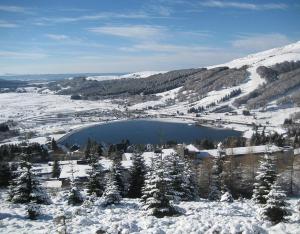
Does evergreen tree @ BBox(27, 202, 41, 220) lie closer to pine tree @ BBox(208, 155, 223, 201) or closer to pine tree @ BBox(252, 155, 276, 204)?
pine tree @ BBox(252, 155, 276, 204)

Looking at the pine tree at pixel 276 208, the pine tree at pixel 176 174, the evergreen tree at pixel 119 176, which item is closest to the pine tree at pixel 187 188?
the pine tree at pixel 176 174

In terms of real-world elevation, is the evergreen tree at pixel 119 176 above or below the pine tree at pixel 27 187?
below

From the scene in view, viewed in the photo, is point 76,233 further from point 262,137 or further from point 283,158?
point 262,137

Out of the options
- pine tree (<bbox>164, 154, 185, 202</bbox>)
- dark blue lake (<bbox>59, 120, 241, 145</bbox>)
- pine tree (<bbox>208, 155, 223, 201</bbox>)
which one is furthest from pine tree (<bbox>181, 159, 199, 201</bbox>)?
dark blue lake (<bbox>59, 120, 241, 145</bbox>)

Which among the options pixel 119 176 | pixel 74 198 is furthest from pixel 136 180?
pixel 74 198

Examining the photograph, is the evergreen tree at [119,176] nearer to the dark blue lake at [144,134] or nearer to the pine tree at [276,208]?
the pine tree at [276,208]

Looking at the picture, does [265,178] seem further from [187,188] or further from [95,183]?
[95,183]

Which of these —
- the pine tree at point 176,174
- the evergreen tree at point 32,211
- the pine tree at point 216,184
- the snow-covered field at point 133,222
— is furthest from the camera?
the pine tree at point 216,184
